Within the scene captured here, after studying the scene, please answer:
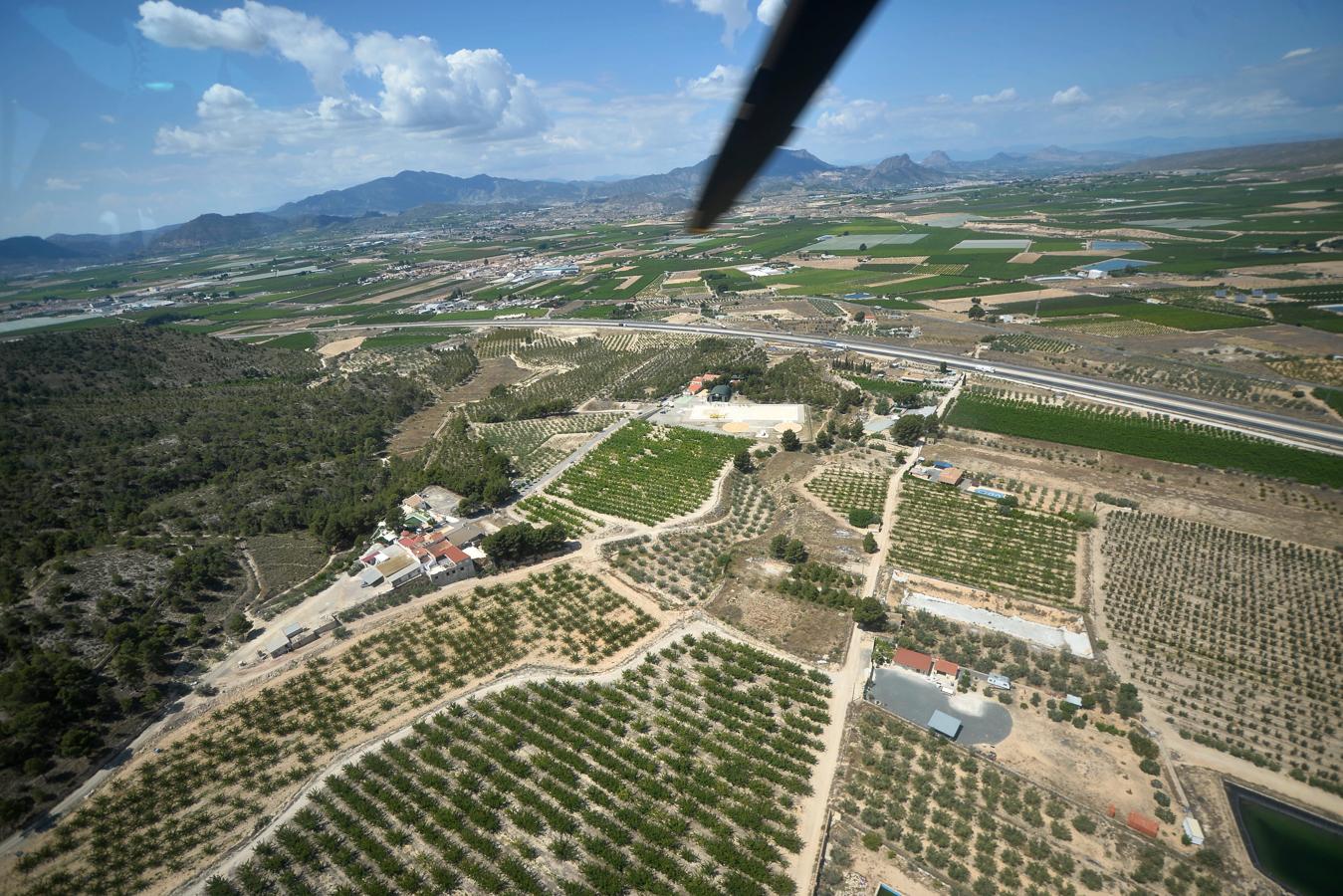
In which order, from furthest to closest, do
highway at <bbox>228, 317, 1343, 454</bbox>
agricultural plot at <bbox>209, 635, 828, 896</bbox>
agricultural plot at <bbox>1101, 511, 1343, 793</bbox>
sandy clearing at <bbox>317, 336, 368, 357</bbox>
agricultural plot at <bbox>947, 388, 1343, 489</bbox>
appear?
sandy clearing at <bbox>317, 336, 368, 357</bbox> → highway at <bbox>228, 317, 1343, 454</bbox> → agricultural plot at <bbox>947, 388, 1343, 489</bbox> → agricultural plot at <bbox>1101, 511, 1343, 793</bbox> → agricultural plot at <bbox>209, 635, 828, 896</bbox>

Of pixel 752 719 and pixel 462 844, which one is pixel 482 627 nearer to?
pixel 462 844

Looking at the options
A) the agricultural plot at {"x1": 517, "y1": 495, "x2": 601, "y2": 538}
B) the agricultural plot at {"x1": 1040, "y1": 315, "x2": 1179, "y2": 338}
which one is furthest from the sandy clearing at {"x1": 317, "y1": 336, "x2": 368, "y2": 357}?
the agricultural plot at {"x1": 1040, "y1": 315, "x2": 1179, "y2": 338}

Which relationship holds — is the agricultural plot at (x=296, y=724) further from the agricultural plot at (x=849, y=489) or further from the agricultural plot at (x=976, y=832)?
the agricultural plot at (x=849, y=489)

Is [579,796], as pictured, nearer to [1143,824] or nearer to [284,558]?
[1143,824]

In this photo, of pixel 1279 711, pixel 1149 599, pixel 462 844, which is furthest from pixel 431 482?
pixel 1279 711

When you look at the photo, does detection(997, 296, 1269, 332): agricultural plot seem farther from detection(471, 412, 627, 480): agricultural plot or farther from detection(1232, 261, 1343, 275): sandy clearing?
detection(471, 412, 627, 480): agricultural plot

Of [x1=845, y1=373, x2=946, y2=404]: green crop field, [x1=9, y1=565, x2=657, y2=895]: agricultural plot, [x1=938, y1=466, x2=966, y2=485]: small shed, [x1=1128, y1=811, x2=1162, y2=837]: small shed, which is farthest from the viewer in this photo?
[x1=845, y1=373, x2=946, y2=404]: green crop field

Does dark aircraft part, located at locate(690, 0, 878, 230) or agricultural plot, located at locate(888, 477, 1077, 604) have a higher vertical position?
dark aircraft part, located at locate(690, 0, 878, 230)
